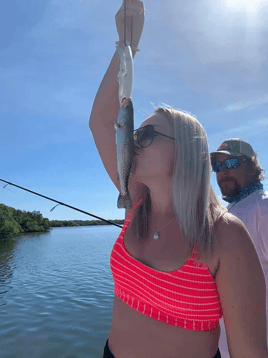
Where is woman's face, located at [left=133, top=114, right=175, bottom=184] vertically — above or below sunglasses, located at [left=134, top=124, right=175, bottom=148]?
below

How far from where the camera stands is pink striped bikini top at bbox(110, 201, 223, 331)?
179 cm

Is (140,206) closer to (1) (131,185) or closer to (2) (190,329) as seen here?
(1) (131,185)

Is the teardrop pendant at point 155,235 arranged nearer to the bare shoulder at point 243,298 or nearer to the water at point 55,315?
the bare shoulder at point 243,298

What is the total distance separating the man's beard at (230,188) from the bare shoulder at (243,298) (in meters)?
2.30

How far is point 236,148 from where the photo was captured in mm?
3924

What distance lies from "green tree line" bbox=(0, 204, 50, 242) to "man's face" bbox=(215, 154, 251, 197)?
76.6m

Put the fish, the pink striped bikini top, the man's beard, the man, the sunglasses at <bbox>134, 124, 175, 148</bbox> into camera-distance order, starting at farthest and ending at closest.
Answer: the man's beard → the man → the sunglasses at <bbox>134, 124, 175, 148</bbox> → the fish → the pink striped bikini top

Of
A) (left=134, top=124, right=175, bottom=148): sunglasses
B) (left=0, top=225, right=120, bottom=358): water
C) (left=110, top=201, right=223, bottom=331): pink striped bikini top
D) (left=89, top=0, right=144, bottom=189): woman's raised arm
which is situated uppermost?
(left=89, top=0, right=144, bottom=189): woman's raised arm

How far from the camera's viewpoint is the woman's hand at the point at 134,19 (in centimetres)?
240

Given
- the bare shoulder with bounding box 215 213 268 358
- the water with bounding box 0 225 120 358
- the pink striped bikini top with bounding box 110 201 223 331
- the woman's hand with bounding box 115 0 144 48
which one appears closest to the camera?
the bare shoulder with bounding box 215 213 268 358

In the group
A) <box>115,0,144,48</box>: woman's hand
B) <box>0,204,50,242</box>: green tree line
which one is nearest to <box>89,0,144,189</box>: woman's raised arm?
<box>115,0,144,48</box>: woman's hand

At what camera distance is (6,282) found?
20.7 m

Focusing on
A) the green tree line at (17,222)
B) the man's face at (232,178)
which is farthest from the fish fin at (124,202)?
the green tree line at (17,222)

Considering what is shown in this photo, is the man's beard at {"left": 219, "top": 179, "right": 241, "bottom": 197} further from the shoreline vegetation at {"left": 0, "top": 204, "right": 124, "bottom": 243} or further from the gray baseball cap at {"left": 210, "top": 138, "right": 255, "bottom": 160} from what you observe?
the shoreline vegetation at {"left": 0, "top": 204, "right": 124, "bottom": 243}
